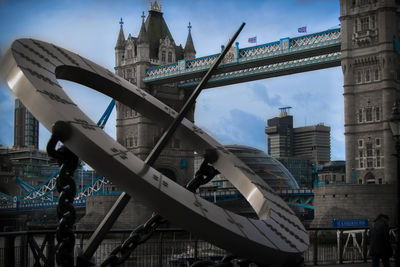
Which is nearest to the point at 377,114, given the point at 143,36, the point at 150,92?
the point at 150,92

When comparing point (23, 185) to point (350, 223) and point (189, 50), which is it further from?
point (350, 223)

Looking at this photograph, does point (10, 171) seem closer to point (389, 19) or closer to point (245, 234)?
point (389, 19)

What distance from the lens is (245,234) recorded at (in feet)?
17.1

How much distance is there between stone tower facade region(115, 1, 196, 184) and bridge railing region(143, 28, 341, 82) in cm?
302

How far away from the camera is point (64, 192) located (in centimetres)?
550

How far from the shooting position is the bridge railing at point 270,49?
39.7 metres

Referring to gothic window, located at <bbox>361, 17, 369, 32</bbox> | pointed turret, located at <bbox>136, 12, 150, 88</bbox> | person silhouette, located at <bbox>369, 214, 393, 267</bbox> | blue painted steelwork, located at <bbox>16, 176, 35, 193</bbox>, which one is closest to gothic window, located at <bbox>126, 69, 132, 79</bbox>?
pointed turret, located at <bbox>136, 12, 150, 88</bbox>

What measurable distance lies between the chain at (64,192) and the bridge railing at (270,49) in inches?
1375

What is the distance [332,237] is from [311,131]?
385 feet

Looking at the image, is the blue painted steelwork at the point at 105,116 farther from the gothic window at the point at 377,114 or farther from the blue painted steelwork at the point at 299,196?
the gothic window at the point at 377,114

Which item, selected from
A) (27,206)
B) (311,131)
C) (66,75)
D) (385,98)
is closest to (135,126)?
(27,206)

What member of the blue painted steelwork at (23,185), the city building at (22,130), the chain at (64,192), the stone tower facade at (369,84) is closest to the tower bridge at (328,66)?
the stone tower facade at (369,84)

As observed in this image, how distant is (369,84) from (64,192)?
108 ft

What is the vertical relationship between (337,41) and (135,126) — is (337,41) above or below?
above
